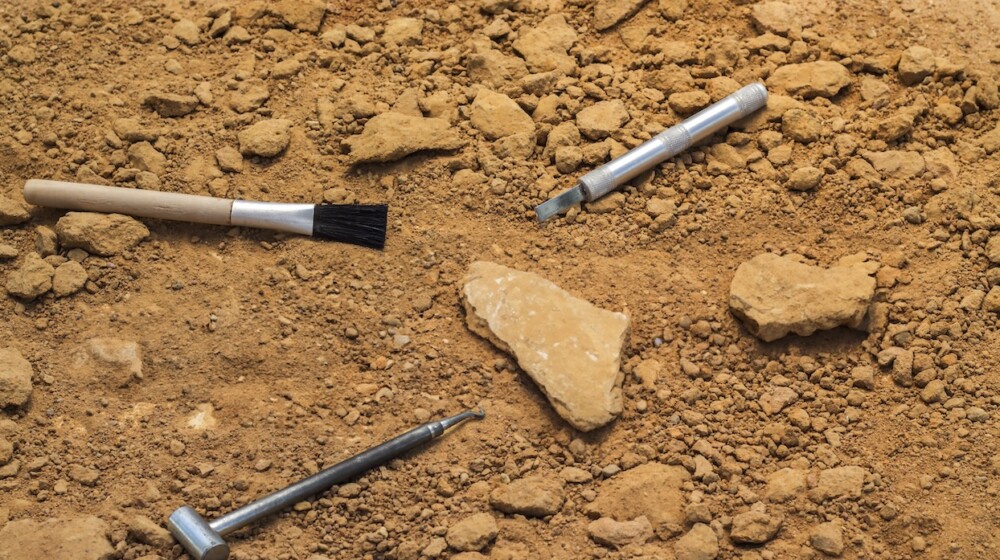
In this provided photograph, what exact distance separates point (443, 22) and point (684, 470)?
2.09 m

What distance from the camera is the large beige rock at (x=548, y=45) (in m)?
4.42

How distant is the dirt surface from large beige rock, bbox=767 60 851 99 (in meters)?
0.03

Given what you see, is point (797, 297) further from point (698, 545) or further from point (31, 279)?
point (31, 279)

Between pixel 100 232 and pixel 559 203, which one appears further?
pixel 559 203

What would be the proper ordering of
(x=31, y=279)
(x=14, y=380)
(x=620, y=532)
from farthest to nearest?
(x=31, y=279) < (x=14, y=380) < (x=620, y=532)

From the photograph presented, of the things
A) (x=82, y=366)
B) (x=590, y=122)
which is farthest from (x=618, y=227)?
(x=82, y=366)

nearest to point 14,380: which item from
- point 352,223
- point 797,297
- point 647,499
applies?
point 352,223

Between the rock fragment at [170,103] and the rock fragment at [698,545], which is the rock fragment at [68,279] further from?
the rock fragment at [698,545]

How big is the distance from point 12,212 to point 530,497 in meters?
2.07

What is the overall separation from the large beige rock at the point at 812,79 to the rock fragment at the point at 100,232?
2.41 m

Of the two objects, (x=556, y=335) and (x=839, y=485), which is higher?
(x=556, y=335)

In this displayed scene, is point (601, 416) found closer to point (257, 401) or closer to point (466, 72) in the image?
point (257, 401)

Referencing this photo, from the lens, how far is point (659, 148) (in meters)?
4.11

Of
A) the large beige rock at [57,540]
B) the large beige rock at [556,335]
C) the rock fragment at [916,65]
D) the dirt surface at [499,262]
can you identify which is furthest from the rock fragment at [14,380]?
the rock fragment at [916,65]
